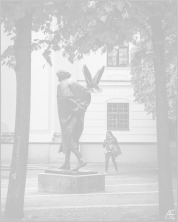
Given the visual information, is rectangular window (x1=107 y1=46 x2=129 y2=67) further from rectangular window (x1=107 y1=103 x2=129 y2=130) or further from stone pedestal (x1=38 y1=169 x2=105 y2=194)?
stone pedestal (x1=38 y1=169 x2=105 y2=194)

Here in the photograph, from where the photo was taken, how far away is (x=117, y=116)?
26.7m

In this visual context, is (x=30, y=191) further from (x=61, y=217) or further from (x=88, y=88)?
(x=61, y=217)

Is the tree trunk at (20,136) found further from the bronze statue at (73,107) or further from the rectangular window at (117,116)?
the rectangular window at (117,116)

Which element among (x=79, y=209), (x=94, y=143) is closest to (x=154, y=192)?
(x=79, y=209)

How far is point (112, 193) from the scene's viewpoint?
10.5 metres

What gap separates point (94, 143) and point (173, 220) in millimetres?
19386

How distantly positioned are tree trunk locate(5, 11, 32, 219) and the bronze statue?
3.99m

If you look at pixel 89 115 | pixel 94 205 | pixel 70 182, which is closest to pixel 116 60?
pixel 89 115

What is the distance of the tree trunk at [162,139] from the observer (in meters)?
7.05

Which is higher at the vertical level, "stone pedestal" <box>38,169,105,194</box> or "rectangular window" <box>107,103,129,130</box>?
"rectangular window" <box>107,103,129,130</box>

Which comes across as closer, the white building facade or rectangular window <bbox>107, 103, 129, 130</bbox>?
the white building facade

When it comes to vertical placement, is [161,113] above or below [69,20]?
below

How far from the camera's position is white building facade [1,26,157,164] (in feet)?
82.6

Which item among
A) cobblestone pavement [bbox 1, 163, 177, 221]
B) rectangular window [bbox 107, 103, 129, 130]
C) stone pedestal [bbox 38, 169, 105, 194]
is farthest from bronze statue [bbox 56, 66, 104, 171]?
rectangular window [bbox 107, 103, 129, 130]
